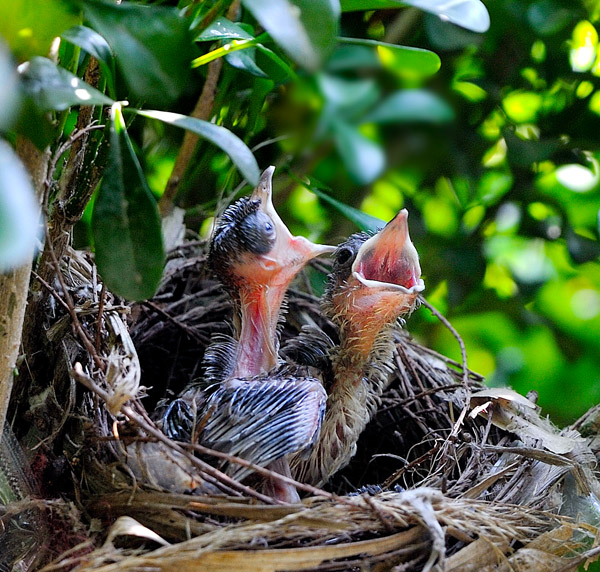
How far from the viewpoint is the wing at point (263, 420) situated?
88 cm

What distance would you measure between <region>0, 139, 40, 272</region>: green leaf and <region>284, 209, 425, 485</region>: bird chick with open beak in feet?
1.82

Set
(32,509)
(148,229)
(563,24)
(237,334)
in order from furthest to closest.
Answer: (563,24) → (237,334) → (32,509) → (148,229)

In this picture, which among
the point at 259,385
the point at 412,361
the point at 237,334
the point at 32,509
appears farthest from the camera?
the point at 412,361

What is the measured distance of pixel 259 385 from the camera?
967 mm

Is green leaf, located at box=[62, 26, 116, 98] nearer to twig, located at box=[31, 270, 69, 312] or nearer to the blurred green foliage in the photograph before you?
the blurred green foliage

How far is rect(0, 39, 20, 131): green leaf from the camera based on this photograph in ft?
1.81

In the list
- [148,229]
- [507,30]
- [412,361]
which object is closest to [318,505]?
[148,229]

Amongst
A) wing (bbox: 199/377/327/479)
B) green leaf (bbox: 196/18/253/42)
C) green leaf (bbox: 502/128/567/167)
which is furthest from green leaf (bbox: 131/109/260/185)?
green leaf (bbox: 502/128/567/167)

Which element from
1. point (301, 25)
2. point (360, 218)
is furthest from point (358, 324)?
point (301, 25)

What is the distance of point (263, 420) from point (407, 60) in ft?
1.65

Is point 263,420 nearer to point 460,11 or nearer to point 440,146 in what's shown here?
point 460,11

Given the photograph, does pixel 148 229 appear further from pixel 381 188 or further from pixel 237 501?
pixel 381 188

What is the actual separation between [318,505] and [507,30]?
3.62 ft

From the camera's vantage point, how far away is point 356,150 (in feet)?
2.67
